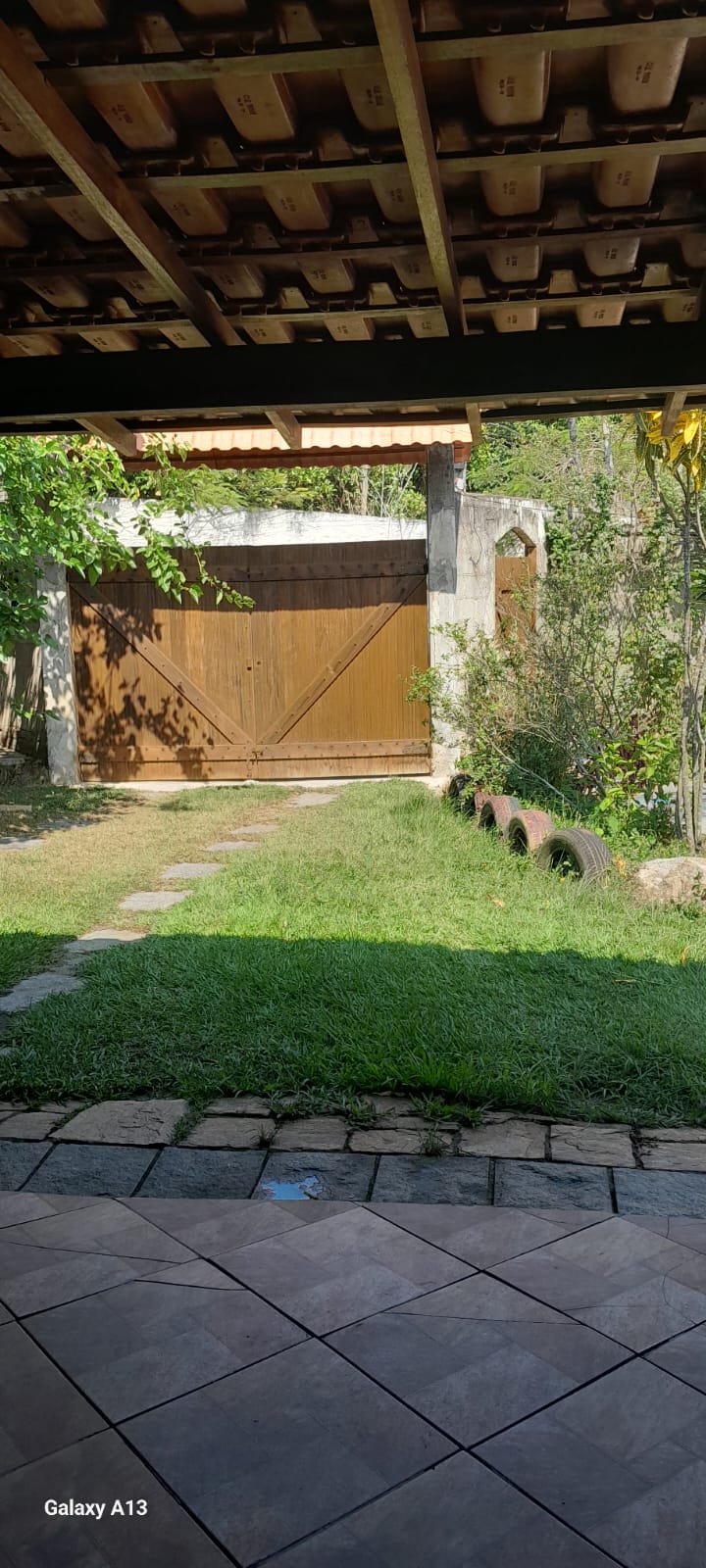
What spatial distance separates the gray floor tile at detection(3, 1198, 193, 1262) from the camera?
2383mm

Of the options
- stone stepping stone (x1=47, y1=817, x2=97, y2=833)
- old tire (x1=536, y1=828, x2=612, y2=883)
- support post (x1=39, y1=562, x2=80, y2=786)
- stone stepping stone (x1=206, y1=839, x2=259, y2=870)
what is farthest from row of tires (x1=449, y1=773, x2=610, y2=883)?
support post (x1=39, y1=562, x2=80, y2=786)

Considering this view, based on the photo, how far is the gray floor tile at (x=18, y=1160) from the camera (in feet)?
8.96

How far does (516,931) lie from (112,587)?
22.2 feet

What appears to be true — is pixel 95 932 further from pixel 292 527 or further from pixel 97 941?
pixel 292 527

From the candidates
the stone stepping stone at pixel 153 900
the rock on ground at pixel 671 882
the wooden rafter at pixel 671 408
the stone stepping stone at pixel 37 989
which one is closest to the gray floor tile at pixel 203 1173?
the stone stepping stone at pixel 37 989

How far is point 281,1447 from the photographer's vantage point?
1756 millimetres

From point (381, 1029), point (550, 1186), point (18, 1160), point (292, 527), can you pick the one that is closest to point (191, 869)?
point (381, 1029)

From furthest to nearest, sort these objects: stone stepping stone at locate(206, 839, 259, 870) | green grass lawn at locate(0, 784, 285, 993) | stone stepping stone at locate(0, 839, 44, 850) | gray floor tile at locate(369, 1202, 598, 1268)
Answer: stone stepping stone at locate(0, 839, 44, 850) < stone stepping stone at locate(206, 839, 259, 870) < green grass lawn at locate(0, 784, 285, 993) < gray floor tile at locate(369, 1202, 598, 1268)

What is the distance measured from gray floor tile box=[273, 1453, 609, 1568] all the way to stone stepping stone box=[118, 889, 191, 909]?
393 centimetres

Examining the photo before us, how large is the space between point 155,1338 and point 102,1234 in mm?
437

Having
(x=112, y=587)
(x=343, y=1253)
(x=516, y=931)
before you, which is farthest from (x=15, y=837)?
(x=343, y=1253)

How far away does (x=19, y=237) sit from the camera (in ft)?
8.72

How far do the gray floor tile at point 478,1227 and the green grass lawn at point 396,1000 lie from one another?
1.91ft

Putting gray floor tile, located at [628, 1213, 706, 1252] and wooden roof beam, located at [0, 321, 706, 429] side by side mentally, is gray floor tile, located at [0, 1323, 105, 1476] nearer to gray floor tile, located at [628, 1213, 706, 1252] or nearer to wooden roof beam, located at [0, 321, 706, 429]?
gray floor tile, located at [628, 1213, 706, 1252]
